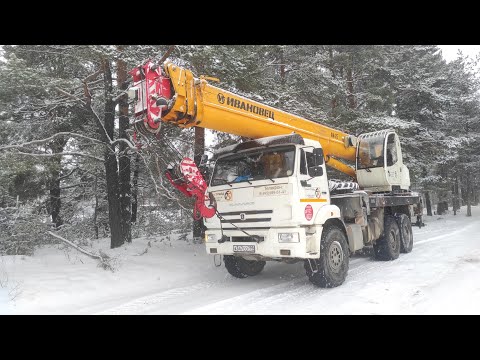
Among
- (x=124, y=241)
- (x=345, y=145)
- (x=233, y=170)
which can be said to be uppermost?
(x=345, y=145)

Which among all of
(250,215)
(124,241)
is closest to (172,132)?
(124,241)

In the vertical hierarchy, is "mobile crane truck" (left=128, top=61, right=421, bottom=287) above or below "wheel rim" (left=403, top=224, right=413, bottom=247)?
above

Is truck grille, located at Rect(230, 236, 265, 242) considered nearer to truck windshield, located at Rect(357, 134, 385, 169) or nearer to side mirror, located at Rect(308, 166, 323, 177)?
side mirror, located at Rect(308, 166, 323, 177)

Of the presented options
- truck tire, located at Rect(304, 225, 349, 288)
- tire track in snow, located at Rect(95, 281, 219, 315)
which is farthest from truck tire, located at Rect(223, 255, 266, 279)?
truck tire, located at Rect(304, 225, 349, 288)

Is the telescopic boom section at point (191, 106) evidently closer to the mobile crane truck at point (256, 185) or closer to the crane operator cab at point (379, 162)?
the mobile crane truck at point (256, 185)

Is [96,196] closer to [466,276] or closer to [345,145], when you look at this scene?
[345,145]

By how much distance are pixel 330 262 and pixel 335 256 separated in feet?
0.83

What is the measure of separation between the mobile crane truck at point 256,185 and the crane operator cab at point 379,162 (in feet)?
7.34

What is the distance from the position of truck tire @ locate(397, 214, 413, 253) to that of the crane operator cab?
873mm

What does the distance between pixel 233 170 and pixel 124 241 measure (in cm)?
498

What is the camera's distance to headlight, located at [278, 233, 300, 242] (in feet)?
20.6

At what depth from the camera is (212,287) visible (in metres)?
7.22

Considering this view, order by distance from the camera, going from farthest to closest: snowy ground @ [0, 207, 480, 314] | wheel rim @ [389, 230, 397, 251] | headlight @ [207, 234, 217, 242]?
wheel rim @ [389, 230, 397, 251] < headlight @ [207, 234, 217, 242] < snowy ground @ [0, 207, 480, 314]

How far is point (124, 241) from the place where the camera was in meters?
10.8
